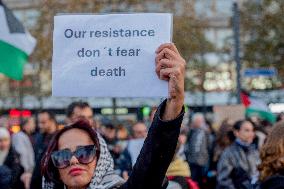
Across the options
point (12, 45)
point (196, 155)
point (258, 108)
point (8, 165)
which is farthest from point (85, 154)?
point (258, 108)

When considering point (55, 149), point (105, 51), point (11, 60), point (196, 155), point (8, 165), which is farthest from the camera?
point (196, 155)

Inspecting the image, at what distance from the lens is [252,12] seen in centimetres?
2966

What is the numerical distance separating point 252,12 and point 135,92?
88.2 ft

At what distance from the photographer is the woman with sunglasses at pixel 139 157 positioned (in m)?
2.95

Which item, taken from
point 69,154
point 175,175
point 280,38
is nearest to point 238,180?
point 175,175

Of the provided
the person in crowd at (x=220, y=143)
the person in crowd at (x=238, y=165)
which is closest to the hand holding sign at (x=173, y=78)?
the person in crowd at (x=238, y=165)

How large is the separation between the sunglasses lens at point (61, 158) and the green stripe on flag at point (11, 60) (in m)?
2.53

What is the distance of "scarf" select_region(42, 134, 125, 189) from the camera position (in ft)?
10.6

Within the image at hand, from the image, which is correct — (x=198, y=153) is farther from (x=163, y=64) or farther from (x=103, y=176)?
(x=163, y=64)

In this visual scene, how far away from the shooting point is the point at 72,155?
344 centimetres

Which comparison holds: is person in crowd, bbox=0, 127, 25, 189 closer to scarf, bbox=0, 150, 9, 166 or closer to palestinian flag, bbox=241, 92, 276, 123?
scarf, bbox=0, 150, 9, 166

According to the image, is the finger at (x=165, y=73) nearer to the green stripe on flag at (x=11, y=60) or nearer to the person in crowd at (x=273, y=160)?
the person in crowd at (x=273, y=160)

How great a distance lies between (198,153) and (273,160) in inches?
341

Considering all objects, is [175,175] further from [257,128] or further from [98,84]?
[257,128]
